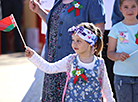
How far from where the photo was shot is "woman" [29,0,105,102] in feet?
9.41

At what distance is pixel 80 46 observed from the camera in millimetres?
2410

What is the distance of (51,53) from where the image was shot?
3.14m

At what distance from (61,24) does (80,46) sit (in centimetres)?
65

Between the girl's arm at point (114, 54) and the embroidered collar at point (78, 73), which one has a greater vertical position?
the embroidered collar at point (78, 73)

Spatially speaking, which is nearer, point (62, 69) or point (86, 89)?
point (86, 89)

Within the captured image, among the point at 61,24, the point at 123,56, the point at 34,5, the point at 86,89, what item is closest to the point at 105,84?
the point at 86,89

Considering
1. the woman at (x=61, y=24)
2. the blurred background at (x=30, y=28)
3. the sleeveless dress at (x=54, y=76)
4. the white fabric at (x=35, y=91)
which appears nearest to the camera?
the woman at (x=61, y=24)

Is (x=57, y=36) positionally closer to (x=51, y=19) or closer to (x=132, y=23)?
(x=51, y=19)

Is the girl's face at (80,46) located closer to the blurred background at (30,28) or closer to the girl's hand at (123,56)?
the girl's hand at (123,56)

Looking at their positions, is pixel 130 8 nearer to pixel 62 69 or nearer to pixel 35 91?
pixel 62 69

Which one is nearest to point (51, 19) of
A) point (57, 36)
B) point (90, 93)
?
point (57, 36)

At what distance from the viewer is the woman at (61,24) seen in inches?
113

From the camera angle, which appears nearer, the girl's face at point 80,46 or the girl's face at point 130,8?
the girl's face at point 80,46

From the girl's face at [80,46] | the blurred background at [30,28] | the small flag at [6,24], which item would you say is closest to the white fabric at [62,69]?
the girl's face at [80,46]
